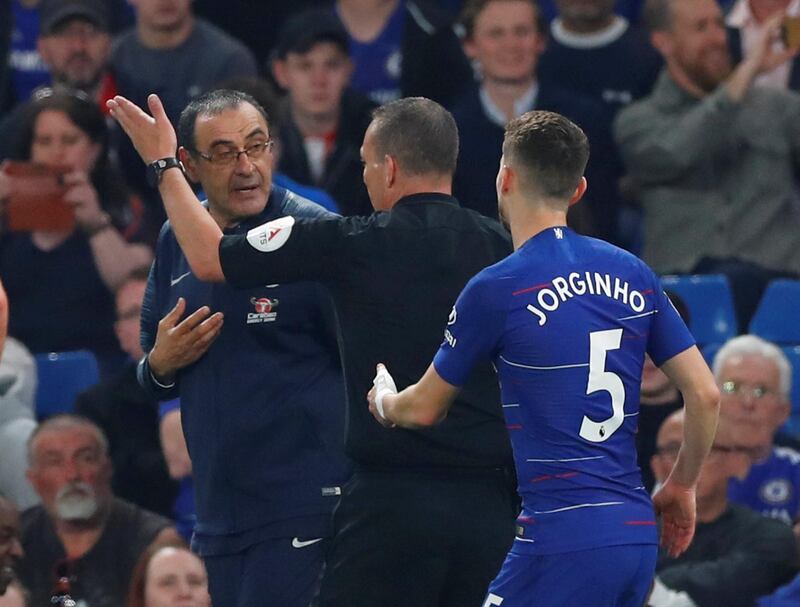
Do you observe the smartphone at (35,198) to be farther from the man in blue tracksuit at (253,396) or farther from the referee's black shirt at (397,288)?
the referee's black shirt at (397,288)

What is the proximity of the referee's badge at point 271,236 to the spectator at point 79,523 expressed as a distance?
8.76 ft

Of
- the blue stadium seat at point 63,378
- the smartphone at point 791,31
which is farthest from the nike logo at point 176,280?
the smartphone at point 791,31

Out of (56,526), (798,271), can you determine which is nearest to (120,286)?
(56,526)

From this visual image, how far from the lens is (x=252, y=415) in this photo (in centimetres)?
533

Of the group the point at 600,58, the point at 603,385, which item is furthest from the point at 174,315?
the point at 600,58

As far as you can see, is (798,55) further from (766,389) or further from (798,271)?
(766,389)

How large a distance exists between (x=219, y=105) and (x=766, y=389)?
3393 mm

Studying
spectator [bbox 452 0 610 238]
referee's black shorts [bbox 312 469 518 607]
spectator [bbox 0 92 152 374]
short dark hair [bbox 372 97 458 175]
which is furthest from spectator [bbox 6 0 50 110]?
referee's black shorts [bbox 312 469 518 607]

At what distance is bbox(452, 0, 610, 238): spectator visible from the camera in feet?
29.8

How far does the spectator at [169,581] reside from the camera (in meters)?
6.99

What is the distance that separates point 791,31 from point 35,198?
3697 millimetres

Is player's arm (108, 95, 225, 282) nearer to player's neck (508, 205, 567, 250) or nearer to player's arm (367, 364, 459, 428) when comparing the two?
player's arm (367, 364, 459, 428)

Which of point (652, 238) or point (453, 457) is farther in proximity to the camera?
point (652, 238)

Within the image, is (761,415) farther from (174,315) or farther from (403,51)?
(174,315)
